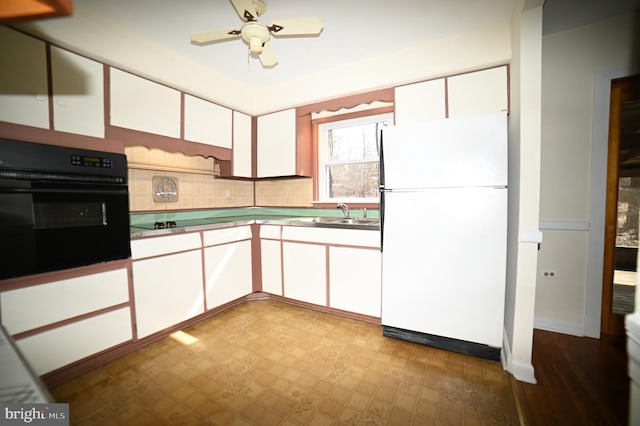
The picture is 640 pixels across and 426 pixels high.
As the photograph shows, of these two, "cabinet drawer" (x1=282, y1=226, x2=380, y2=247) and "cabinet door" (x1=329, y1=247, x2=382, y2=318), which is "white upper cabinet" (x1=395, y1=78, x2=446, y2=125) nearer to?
"cabinet drawer" (x1=282, y1=226, x2=380, y2=247)

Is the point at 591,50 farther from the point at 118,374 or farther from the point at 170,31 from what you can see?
the point at 118,374

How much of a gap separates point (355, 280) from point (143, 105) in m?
2.20

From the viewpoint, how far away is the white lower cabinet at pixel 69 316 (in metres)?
1.49

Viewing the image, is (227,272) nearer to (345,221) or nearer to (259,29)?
(345,221)

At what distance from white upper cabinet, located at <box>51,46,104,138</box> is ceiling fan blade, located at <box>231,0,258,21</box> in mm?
1114

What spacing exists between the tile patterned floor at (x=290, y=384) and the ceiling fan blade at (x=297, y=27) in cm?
210

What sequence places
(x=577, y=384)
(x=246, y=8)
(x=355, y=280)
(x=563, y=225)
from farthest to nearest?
1. (x=355, y=280)
2. (x=563, y=225)
3. (x=577, y=384)
4. (x=246, y=8)

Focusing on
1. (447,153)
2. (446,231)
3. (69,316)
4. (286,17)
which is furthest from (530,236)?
(69,316)

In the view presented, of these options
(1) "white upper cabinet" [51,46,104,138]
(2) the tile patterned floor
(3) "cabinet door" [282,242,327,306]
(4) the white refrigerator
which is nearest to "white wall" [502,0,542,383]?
(4) the white refrigerator

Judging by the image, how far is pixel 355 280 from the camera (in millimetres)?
2344

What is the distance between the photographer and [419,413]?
1.40m

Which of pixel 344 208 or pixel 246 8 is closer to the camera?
pixel 246 8

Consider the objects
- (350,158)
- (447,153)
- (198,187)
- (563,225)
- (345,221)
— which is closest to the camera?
(447,153)

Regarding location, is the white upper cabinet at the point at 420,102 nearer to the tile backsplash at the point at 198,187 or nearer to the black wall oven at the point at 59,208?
the tile backsplash at the point at 198,187
